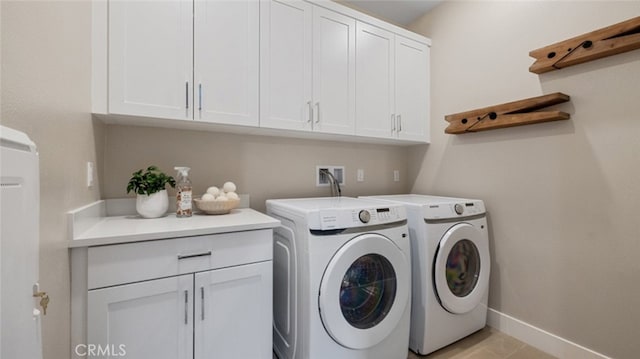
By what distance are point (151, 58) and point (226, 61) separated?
374 mm

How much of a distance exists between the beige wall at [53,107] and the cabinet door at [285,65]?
0.86 m

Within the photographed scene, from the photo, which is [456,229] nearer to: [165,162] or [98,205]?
[165,162]

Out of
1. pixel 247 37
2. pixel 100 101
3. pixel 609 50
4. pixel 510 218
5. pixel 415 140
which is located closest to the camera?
pixel 100 101

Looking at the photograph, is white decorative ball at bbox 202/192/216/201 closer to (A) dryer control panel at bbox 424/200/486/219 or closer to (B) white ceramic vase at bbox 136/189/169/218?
(B) white ceramic vase at bbox 136/189/169/218

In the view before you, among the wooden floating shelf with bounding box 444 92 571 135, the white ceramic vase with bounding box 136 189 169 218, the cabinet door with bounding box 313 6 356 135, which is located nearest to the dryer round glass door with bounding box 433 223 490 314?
the wooden floating shelf with bounding box 444 92 571 135

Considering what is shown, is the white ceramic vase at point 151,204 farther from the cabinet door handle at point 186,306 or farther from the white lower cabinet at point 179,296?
the cabinet door handle at point 186,306

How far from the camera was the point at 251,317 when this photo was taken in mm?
1338

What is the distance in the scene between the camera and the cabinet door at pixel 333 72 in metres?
1.88

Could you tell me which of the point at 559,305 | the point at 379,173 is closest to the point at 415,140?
the point at 379,173

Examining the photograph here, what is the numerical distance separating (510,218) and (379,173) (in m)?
1.10

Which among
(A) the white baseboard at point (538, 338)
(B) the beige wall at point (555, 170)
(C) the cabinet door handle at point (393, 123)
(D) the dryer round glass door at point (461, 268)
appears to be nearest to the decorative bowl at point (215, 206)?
(D) the dryer round glass door at point (461, 268)

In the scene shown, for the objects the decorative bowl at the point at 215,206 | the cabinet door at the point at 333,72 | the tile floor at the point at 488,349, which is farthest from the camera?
the cabinet door at the point at 333,72

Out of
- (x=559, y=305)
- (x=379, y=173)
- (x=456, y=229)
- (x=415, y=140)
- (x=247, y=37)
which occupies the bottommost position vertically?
(x=559, y=305)

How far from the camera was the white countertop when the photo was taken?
1.05 metres
